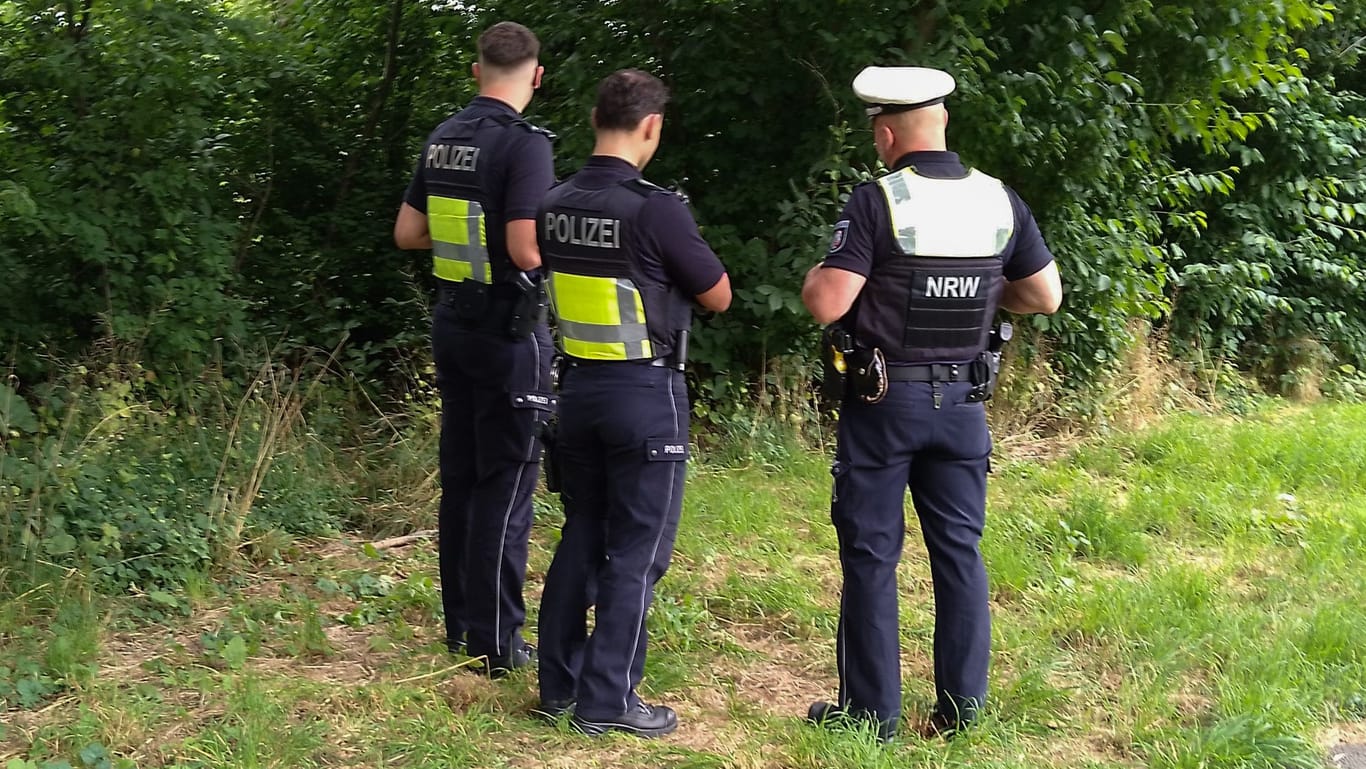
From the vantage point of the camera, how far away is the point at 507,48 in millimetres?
3816

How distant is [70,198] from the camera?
6.62m

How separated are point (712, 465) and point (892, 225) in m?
3.51

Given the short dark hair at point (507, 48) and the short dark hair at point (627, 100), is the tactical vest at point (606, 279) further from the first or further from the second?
the short dark hair at point (507, 48)

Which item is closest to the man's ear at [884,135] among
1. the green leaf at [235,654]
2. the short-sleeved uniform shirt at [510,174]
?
the short-sleeved uniform shirt at [510,174]

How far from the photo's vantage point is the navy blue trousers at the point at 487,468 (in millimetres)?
3893

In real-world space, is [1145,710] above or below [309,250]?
below

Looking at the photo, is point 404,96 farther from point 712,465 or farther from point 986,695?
point 986,695

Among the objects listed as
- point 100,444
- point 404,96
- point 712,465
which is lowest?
point 712,465

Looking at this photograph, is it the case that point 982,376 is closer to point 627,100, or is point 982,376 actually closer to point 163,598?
point 627,100

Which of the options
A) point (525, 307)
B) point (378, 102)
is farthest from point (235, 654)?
point (378, 102)

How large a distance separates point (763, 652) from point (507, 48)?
7.67 feet

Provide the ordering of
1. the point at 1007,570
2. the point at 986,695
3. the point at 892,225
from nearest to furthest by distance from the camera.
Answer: the point at 892,225
the point at 986,695
the point at 1007,570

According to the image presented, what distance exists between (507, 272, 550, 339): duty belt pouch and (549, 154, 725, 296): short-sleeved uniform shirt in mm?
485

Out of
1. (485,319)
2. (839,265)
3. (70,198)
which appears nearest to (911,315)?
(839,265)
